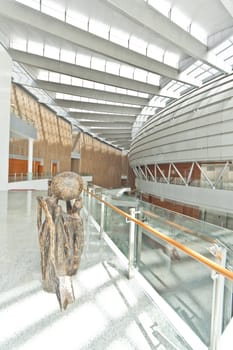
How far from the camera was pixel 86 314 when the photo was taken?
2.19 m

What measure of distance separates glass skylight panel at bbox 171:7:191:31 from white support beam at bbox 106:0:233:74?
224 mm

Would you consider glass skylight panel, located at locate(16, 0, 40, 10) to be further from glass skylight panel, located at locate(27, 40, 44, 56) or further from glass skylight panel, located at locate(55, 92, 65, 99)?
glass skylight panel, located at locate(55, 92, 65, 99)

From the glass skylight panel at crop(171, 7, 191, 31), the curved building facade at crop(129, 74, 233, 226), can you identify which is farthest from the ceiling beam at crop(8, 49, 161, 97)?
the glass skylight panel at crop(171, 7, 191, 31)

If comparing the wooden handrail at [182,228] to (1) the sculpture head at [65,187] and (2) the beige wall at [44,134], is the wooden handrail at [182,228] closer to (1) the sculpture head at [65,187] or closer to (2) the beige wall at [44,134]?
(1) the sculpture head at [65,187]

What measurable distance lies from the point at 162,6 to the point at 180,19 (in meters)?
1.47

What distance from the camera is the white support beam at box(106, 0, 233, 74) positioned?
881 centimetres

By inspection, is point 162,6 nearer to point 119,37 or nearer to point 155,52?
point 119,37

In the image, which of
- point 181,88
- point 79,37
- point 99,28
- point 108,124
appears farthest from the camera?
point 108,124

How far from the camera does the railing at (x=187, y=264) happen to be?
1.74 meters

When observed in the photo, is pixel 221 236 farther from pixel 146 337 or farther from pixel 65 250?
pixel 65 250

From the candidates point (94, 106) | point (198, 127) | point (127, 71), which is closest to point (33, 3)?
point (127, 71)

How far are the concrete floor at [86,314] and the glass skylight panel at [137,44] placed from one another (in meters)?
12.6

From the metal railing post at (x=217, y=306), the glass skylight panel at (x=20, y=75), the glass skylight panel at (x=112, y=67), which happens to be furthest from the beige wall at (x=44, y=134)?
the metal railing post at (x=217, y=306)

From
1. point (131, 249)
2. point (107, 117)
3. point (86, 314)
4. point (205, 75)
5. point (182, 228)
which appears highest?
point (205, 75)
